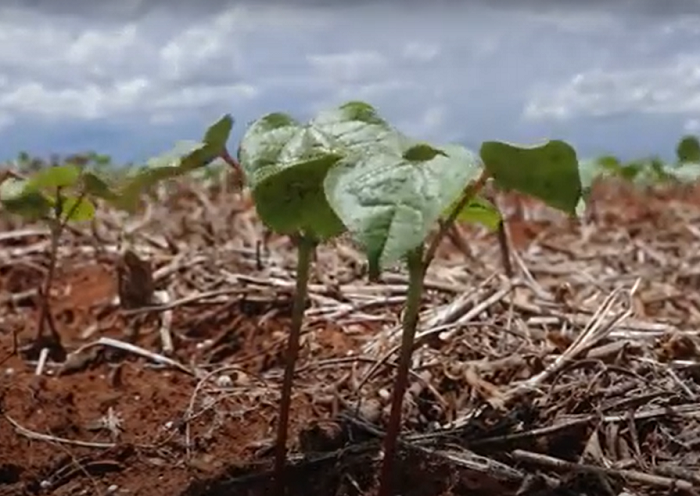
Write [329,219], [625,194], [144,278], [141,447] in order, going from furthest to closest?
[625,194]
[144,278]
[141,447]
[329,219]

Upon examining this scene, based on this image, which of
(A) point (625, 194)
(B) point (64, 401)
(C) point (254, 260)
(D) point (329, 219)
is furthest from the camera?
(A) point (625, 194)

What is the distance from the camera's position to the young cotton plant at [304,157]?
1415 mm

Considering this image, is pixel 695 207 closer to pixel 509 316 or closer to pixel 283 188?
pixel 509 316

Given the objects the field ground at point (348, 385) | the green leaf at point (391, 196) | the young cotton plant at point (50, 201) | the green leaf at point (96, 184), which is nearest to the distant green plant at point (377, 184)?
the green leaf at point (391, 196)

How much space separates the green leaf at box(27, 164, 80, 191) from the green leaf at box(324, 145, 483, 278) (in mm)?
1076

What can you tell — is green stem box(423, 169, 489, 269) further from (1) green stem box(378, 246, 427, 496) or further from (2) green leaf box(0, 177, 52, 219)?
(2) green leaf box(0, 177, 52, 219)

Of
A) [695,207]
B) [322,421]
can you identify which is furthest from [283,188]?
[695,207]

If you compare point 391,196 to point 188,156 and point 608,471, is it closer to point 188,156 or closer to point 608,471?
point 188,156

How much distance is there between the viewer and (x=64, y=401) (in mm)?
2068

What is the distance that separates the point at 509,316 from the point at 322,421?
0.59m

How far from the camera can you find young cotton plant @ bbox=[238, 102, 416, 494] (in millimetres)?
1415

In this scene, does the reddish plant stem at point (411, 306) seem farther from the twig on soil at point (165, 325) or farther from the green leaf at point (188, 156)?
the twig on soil at point (165, 325)

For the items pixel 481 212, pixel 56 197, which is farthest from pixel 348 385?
pixel 56 197

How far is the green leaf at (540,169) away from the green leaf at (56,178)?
1.10 meters
